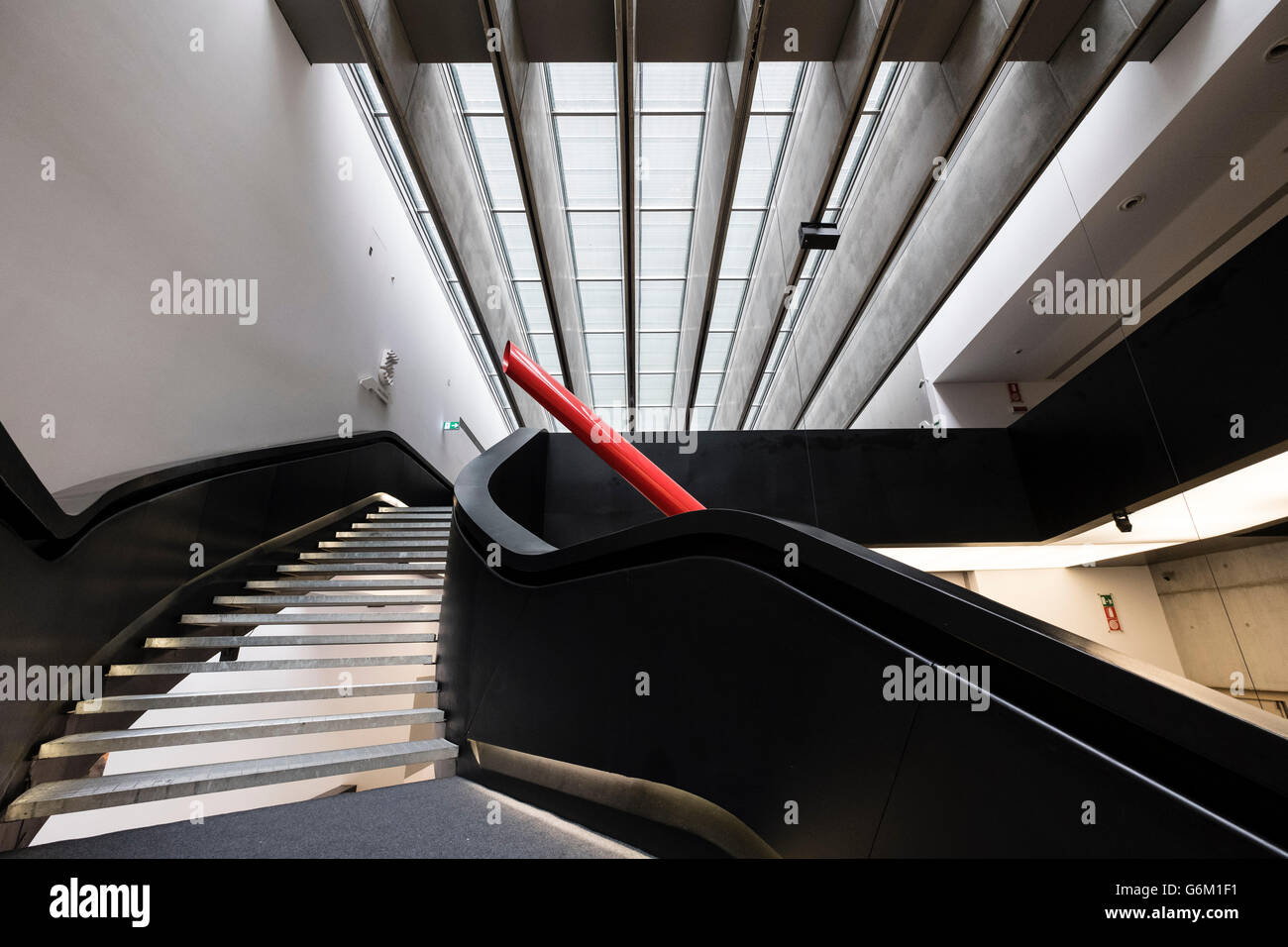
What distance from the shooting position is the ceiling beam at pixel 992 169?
4418mm

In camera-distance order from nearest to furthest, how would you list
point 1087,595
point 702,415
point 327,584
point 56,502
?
point 56,502
point 327,584
point 1087,595
point 702,415

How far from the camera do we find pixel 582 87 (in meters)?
6.71

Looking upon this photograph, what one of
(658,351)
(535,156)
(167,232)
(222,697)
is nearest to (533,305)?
(658,351)

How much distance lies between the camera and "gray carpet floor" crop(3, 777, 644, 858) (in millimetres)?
1593

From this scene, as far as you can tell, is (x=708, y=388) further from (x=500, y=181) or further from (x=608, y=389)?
(x=500, y=181)

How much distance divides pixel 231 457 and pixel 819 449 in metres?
6.02

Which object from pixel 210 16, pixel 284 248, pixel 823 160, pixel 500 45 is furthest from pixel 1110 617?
pixel 210 16

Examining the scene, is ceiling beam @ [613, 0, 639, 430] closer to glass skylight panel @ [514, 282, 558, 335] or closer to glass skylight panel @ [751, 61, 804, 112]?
glass skylight panel @ [751, 61, 804, 112]

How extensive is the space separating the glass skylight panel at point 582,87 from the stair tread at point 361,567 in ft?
18.8

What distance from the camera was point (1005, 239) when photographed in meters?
6.91

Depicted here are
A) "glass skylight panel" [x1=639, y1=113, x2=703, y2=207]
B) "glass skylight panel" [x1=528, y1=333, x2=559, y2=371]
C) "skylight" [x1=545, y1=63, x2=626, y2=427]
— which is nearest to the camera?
"skylight" [x1=545, y1=63, x2=626, y2=427]

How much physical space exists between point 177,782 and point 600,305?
9589 mm

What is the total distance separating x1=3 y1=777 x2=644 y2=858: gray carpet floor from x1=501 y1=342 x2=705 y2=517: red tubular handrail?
171 centimetres

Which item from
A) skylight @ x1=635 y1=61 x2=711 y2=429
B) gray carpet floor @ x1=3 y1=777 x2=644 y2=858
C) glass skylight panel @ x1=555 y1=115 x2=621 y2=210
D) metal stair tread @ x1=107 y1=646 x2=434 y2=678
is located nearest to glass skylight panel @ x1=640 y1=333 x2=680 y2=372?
skylight @ x1=635 y1=61 x2=711 y2=429
